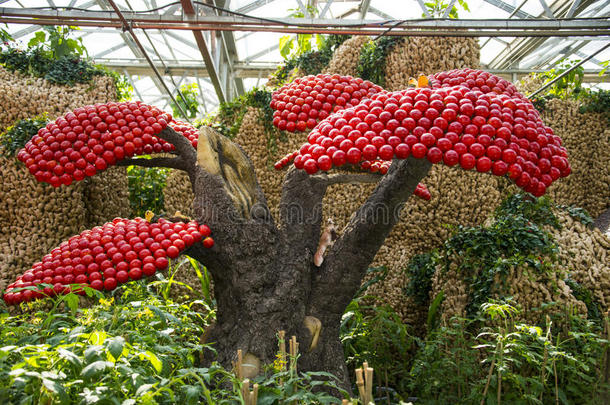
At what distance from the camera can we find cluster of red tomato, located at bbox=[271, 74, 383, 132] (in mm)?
2055

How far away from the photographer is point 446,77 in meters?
1.91

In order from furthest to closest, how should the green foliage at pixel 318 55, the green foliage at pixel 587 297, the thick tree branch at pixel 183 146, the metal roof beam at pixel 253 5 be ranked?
the metal roof beam at pixel 253 5
the green foliage at pixel 318 55
the green foliage at pixel 587 297
the thick tree branch at pixel 183 146

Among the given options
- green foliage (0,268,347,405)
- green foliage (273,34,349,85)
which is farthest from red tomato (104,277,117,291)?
green foliage (273,34,349,85)

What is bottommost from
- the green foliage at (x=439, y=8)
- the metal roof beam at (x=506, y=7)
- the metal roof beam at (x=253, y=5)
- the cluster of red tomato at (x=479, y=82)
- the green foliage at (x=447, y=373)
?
the green foliage at (x=447, y=373)

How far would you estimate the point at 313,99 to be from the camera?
2.08 metres

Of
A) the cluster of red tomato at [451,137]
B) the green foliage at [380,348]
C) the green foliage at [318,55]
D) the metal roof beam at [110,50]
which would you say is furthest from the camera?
the metal roof beam at [110,50]

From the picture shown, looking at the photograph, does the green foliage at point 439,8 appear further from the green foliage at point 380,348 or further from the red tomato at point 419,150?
the red tomato at point 419,150

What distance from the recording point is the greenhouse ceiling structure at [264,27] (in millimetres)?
2840

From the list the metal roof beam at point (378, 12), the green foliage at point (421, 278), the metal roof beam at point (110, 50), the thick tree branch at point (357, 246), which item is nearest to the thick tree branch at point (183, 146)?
the thick tree branch at point (357, 246)

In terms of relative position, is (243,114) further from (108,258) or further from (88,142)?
(108,258)

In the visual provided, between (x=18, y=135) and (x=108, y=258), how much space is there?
2048 millimetres

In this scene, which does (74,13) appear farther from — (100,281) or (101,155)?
(100,281)

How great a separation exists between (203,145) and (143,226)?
48cm

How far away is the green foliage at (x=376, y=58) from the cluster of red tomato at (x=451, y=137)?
7.87ft
